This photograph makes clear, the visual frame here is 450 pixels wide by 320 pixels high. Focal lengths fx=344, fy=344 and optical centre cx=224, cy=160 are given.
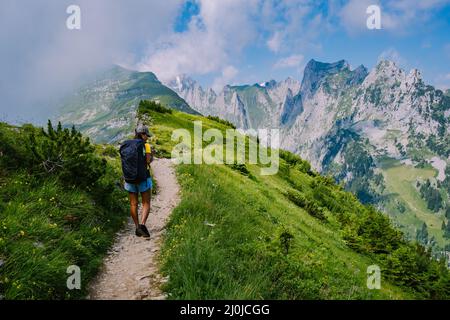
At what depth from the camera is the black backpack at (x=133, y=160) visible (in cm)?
1233

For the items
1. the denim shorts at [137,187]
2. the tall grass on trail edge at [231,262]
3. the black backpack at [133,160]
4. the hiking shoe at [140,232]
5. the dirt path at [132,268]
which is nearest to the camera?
the tall grass on trail edge at [231,262]

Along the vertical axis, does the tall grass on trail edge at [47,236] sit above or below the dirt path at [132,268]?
above

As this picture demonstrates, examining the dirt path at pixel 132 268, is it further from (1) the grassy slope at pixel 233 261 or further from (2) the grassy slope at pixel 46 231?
(1) the grassy slope at pixel 233 261

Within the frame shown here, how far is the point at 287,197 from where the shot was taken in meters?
28.6

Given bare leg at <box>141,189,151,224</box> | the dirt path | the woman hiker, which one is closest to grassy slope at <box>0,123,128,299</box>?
the dirt path

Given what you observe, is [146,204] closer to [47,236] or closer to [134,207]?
[134,207]

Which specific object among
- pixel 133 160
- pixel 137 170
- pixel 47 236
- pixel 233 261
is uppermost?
pixel 133 160

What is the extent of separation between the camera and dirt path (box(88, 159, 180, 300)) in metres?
8.19

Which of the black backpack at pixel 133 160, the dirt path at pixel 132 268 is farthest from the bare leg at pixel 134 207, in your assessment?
the black backpack at pixel 133 160

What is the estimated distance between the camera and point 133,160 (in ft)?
40.5

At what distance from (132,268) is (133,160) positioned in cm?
413

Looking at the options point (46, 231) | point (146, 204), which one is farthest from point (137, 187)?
point (46, 231)

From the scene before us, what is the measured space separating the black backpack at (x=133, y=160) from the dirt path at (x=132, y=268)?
81.3 inches
